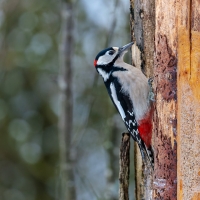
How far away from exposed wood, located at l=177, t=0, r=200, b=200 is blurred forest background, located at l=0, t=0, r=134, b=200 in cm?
320

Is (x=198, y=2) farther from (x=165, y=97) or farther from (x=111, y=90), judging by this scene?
(x=111, y=90)

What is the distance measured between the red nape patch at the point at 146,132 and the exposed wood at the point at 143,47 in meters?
0.15

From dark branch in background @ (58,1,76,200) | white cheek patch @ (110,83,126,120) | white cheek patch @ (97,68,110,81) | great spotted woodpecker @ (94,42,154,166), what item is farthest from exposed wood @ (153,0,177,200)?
dark branch in background @ (58,1,76,200)

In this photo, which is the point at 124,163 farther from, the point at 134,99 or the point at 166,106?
the point at 166,106

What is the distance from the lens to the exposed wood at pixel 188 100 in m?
2.34

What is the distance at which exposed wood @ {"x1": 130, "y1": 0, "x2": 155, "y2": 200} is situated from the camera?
310cm

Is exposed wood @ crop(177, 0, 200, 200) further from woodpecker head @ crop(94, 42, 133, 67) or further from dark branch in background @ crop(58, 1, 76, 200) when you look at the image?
dark branch in background @ crop(58, 1, 76, 200)

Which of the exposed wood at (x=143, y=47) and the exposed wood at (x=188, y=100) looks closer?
the exposed wood at (x=188, y=100)

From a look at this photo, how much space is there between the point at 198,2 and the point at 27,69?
4.71 meters

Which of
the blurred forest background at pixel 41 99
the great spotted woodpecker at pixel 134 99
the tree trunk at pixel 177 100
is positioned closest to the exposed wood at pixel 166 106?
the tree trunk at pixel 177 100

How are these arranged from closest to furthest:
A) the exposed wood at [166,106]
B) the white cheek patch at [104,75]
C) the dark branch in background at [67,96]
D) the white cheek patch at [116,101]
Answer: the exposed wood at [166,106], the white cheek patch at [116,101], the white cheek patch at [104,75], the dark branch in background at [67,96]

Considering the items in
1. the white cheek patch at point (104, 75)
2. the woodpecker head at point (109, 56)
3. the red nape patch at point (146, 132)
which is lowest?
the red nape patch at point (146, 132)

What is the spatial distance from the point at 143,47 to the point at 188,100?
84cm

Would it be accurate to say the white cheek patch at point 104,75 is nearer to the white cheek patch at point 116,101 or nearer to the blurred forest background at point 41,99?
the white cheek patch at point 116,101
